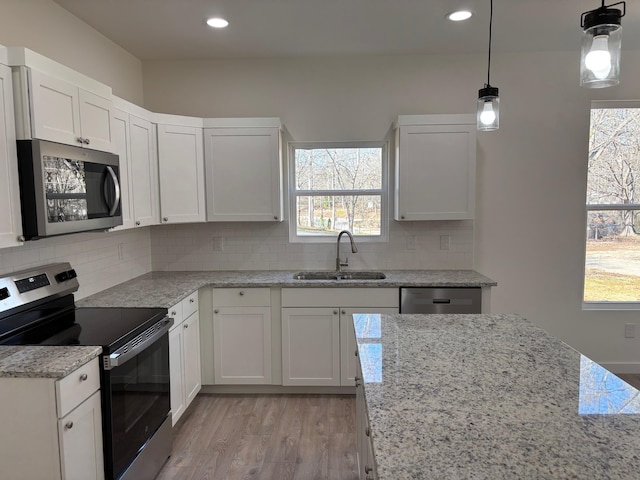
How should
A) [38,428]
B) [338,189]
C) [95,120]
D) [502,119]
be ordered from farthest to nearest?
[338,189]
[502,119]
[95,120]
[38,428]

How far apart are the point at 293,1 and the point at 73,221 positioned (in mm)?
1803

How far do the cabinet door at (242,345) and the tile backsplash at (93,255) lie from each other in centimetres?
83

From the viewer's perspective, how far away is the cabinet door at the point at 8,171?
177cm

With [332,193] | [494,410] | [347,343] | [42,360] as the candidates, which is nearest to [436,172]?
[332,193]

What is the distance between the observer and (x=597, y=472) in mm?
916

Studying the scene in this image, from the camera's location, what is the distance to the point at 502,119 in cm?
362

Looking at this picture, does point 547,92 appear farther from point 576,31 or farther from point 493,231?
point 493,231

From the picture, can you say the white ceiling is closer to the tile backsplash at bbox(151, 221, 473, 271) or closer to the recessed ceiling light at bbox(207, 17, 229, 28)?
the recessed ceiling light at bbox(207, 17, 229, 28)

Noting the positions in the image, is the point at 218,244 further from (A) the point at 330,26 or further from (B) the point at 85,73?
(A) the point at 330,26

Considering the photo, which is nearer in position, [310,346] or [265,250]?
[310,346]

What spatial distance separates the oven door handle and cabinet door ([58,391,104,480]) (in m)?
0.14

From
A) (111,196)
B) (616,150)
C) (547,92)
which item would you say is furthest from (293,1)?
(616,150)

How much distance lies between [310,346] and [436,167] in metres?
1.73

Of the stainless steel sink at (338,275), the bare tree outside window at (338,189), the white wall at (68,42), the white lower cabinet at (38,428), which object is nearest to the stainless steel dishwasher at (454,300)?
the stainless steel sink at (338,275)
